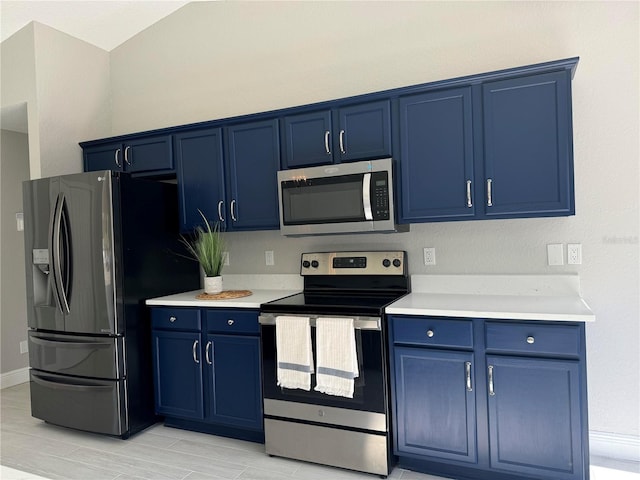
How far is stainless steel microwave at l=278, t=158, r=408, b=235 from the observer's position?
8.45ft

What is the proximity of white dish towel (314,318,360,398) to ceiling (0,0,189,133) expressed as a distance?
2.96 m

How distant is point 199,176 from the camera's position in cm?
321

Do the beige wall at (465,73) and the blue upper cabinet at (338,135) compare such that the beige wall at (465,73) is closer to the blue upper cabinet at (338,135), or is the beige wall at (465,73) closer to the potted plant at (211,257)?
the potted plant at (211,257)

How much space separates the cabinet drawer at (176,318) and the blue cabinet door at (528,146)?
1.91 meters

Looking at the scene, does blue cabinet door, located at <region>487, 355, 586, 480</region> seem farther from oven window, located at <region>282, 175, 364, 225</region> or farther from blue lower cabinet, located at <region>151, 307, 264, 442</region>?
blue lower cabinet, located at <region>151, 307, 264, 442</region>

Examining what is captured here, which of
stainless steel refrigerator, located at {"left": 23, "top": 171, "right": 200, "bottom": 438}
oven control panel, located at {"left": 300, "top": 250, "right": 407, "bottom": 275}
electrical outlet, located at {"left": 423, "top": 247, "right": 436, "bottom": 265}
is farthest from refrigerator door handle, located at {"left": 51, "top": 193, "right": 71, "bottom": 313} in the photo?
electrical outlet, located at {"left": 423, "top": 247, "right": 436, "bottom": 265}

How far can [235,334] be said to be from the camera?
278cm

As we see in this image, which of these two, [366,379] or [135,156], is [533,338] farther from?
[135,156]

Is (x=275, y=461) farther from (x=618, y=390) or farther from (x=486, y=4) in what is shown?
(x=486, y=4)

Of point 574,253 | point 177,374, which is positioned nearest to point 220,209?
point 177,374

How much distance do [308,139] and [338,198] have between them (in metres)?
0.46

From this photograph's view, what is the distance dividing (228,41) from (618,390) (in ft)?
11.6

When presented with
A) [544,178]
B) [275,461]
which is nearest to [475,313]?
[544,178]

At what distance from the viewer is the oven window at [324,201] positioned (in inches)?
104
